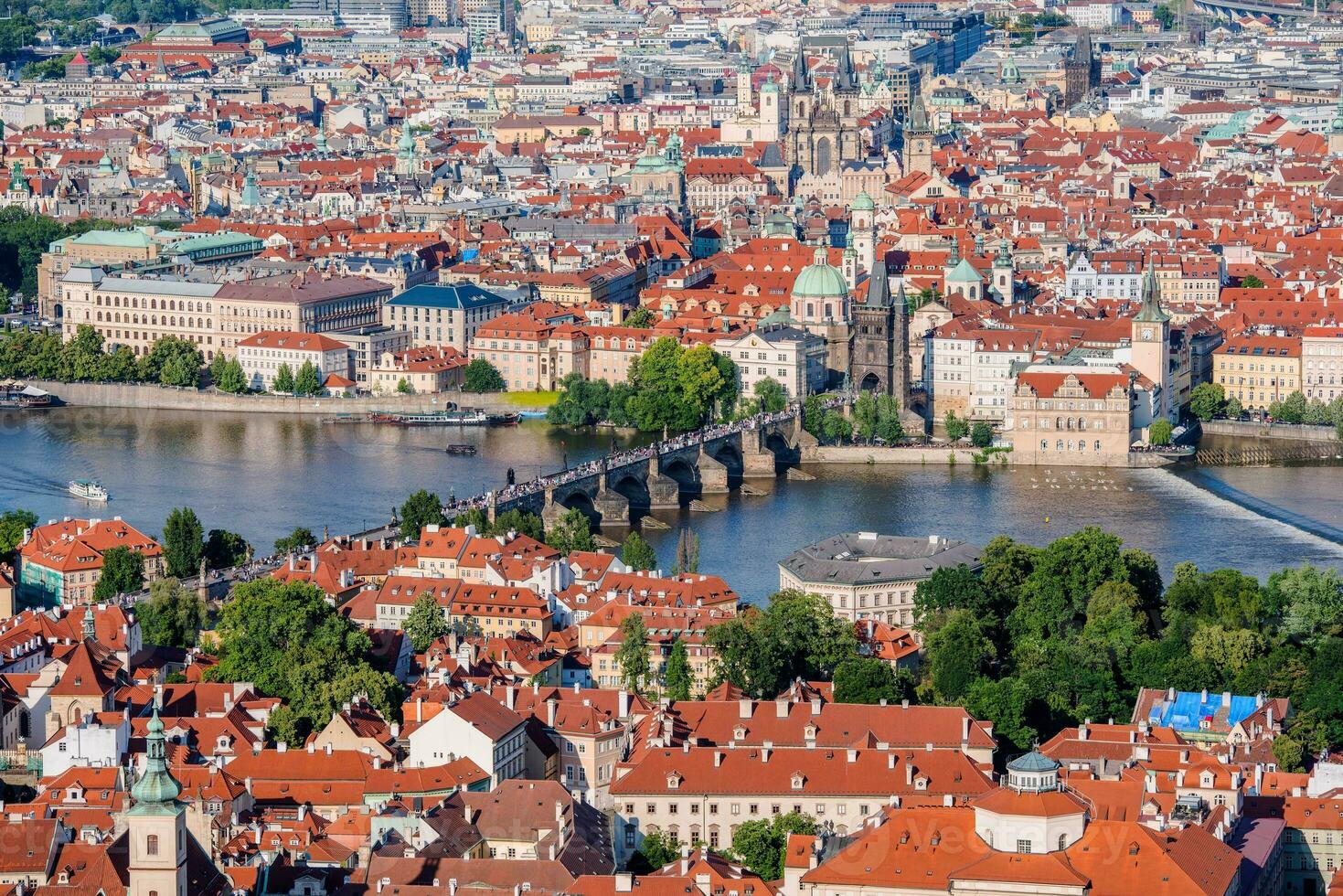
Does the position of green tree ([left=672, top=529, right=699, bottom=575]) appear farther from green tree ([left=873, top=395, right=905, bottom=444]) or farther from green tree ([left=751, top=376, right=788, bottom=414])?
green tree ([left=751, top=376, right=788, bottom=414])

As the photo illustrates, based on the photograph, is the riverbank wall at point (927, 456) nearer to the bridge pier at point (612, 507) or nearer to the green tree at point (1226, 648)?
the bridge pier at point (612, 507)

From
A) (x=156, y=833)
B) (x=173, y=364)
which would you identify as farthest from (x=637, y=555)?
(x=173, y=364)

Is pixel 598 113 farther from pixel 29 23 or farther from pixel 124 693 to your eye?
pixel 124 693

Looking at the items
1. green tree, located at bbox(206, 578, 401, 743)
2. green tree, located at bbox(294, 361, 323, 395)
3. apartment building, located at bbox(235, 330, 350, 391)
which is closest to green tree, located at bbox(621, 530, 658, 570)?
green tree, located at bbox(206, 578, 401, 743)

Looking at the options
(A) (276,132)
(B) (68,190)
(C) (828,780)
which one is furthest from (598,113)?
(C) (828,780)

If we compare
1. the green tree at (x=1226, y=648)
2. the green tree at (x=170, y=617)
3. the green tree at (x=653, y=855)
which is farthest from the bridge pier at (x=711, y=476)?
the green tree at (x=653, y=855)
